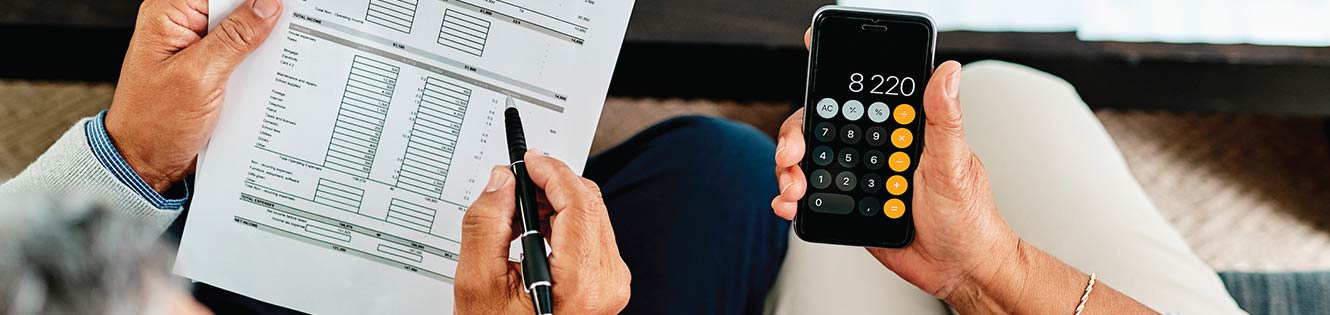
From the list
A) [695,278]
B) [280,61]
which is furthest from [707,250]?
[280,61]

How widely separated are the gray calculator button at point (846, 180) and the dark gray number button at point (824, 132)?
0.03 meters

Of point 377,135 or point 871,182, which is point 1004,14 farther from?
point 377,135

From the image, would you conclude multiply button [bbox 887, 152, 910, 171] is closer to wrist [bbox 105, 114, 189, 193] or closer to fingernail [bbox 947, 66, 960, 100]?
fingernail [bbox 947, 66, 960, 100]

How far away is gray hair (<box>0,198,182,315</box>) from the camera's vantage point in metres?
0.35

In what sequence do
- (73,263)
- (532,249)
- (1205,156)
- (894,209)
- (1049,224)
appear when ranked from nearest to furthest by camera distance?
(73,263) → (532,249) → (894,209) → (1049,224) → (1205,156)

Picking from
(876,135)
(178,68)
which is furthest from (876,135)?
(178,68)

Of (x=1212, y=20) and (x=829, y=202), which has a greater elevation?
(x=1212, y=20)

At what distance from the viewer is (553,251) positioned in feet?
1.73

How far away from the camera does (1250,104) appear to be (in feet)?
3.37

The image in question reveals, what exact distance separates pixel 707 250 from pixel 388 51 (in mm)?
307

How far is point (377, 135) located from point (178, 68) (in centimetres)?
13

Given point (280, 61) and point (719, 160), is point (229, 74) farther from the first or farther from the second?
point (719, 160)

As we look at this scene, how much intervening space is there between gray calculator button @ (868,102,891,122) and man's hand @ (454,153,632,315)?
0.19m

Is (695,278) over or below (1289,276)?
below
